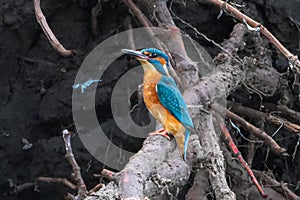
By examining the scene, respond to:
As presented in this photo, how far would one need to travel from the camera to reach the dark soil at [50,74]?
7.65ft

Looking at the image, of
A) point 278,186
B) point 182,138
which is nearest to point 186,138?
point 182,138

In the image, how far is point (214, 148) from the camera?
1.83 m

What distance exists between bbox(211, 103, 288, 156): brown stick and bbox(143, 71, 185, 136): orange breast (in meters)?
0.39

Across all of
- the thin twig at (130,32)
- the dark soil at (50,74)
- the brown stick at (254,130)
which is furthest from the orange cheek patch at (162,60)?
the dark soil at (50,74)

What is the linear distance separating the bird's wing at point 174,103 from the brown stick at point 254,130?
1.27 ft

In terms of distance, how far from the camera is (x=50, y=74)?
2.39 m

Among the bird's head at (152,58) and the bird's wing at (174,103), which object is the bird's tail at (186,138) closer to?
the bird's wing at (174,103)

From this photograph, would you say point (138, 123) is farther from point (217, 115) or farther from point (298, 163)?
point (298, 163)

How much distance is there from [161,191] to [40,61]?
Answer: 3.65 ft

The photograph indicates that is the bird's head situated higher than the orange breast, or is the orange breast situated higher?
the bird's head

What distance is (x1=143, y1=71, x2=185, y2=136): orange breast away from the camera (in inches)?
64.8

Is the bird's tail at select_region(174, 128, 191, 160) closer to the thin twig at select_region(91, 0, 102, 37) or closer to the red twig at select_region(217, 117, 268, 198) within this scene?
the red twig at select_region(217, 117, 268, 198)

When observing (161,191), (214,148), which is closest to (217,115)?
(214,148)

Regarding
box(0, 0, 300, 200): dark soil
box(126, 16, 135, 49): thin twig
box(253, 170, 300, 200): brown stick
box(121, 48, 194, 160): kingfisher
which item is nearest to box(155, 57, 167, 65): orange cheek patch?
box(121, 48, 194, 160): kingfisher
